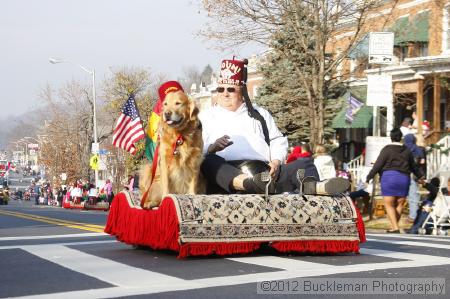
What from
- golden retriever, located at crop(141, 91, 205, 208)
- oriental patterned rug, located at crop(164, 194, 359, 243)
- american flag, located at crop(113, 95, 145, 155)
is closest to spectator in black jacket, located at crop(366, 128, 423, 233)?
oriental patterned rug, located at crop(164, 194, 359, 243)

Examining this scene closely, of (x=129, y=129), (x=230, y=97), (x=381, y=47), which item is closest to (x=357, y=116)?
(x=129, y=129)

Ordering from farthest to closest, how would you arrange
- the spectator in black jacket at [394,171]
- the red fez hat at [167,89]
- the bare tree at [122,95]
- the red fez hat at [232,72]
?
1. the bare tree at [122,95]
2. the spectator in black jacket at [394,171]
3. the red fez hat at [232,72]
4. the red fez hat at [167,89]

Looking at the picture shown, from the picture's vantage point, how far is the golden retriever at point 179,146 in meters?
7.92

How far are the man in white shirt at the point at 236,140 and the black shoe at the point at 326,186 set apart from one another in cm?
11

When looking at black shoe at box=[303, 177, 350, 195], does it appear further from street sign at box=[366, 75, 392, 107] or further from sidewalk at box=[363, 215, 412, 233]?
street sign at box=[366, 75, 392, 107]

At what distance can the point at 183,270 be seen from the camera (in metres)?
6.72

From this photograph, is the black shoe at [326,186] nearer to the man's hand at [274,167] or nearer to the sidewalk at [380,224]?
the man's hand at [274,167]

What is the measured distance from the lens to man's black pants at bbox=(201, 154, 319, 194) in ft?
Result: 26.6

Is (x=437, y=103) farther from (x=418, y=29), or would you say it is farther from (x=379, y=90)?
(x=379, y=90)

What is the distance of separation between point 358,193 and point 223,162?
1027 cm

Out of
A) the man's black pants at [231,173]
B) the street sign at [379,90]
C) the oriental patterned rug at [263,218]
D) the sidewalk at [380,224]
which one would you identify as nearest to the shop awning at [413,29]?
the sidewalk at [380,224]

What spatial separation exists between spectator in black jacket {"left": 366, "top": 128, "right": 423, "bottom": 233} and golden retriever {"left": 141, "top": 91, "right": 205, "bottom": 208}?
Answer: 6.41 meters

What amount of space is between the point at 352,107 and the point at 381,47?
1821cm

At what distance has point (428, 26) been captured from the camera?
2967 cm
